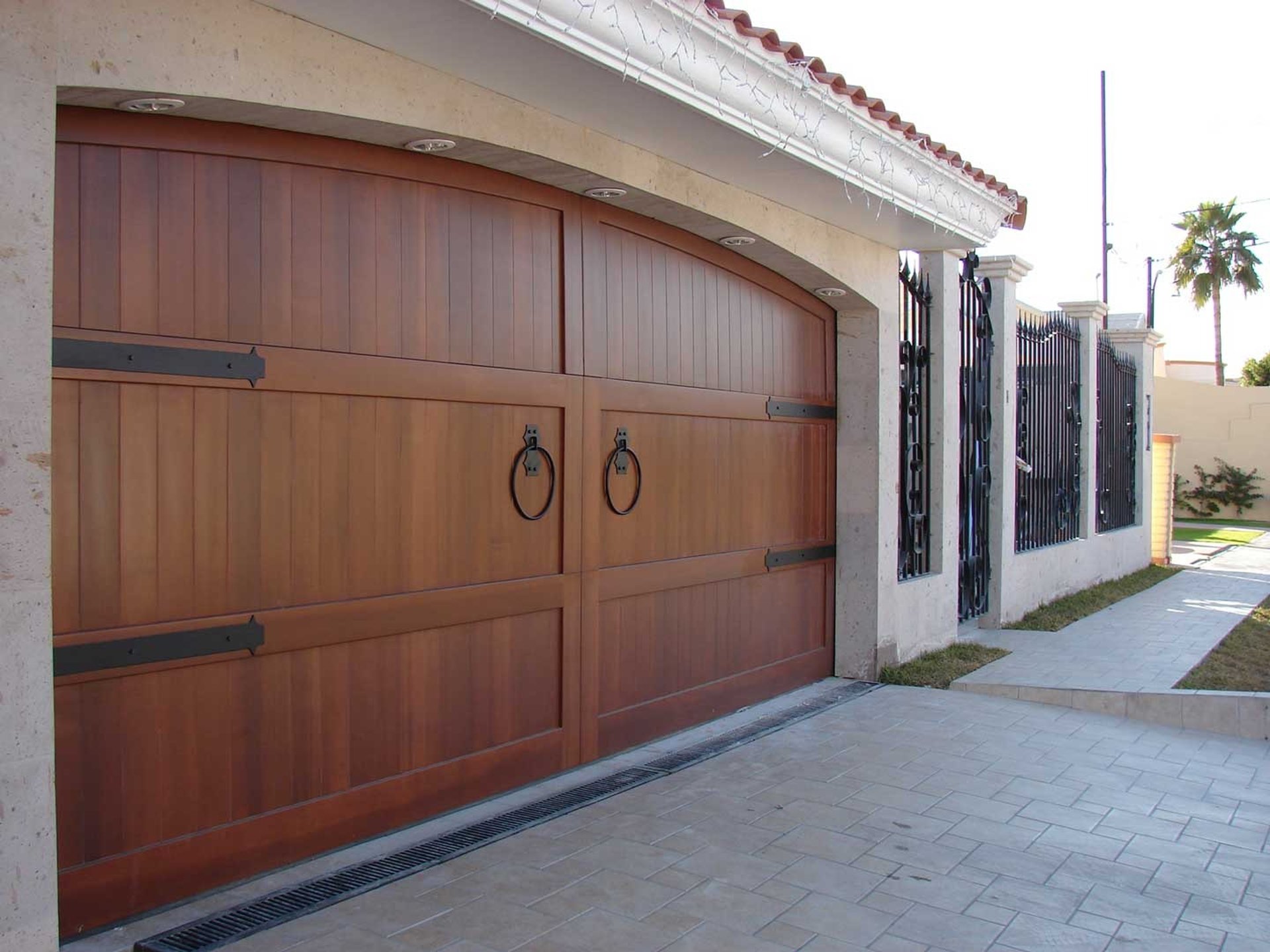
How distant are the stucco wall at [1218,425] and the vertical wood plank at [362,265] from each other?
2432 centimetres

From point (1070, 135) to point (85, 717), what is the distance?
26.9 meters

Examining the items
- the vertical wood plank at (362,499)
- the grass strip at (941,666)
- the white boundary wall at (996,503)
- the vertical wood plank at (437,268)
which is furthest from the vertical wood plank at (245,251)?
the grass strip at (941,666)

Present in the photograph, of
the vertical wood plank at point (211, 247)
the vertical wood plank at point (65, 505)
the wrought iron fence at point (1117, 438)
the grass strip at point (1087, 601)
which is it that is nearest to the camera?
the vertical wood plank at point (65, 505)

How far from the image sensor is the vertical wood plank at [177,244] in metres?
3.42

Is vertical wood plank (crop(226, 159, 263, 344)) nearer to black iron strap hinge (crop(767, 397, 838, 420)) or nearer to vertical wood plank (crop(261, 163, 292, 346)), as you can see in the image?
vertical wood plank (crop(261, 163, 292, 346))

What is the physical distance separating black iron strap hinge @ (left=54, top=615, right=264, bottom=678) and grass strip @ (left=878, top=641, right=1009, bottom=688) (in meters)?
4.49

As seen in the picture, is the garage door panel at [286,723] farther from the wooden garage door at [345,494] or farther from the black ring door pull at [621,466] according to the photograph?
the black ring door pull at [621,466]

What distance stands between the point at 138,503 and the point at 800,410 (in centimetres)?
425

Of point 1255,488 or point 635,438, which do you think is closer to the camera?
point 635,438

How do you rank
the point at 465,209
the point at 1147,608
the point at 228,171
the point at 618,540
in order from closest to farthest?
the point at 228,171, the point at 465,209, the point at 618,540, the point at 1147,608

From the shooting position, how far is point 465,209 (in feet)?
14.7

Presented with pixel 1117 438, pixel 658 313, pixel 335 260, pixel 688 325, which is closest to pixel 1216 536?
pixel 1117 438

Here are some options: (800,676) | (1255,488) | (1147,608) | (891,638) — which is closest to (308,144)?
(800,676)

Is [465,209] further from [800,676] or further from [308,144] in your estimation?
[800,676]
